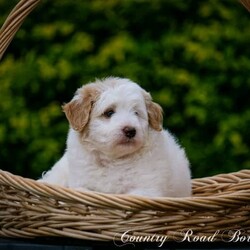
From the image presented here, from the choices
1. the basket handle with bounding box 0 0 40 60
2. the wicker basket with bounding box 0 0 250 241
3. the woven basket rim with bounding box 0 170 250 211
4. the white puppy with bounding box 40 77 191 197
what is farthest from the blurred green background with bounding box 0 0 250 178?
the woven basket rim with bounding box 0 170 250 211

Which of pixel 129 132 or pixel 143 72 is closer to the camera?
pixel 129 132

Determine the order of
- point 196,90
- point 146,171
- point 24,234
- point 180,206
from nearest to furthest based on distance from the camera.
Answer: point 180,206
point 24,234
point 146,171
point 196,90

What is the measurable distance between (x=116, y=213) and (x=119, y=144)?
1.40 ft

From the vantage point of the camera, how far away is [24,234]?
10.2 ft

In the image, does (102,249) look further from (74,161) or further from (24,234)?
(74,161)

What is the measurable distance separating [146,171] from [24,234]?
55cm

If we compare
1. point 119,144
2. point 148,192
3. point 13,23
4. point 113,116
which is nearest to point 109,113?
point 113,116

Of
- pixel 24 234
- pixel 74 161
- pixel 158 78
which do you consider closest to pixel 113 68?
pixel 158 78

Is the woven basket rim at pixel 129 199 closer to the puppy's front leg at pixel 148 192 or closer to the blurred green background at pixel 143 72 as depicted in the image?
the puppy's front leg at pixel 148 192

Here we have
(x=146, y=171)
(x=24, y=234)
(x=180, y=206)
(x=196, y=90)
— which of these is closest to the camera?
(x=180, y=206)

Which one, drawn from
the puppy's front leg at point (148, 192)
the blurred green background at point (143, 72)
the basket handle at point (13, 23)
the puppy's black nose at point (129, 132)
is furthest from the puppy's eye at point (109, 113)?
the blurred green background at point (143, 72)

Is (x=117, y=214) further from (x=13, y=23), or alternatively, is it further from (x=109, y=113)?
(x=13, y=23)

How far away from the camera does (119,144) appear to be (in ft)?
10.8

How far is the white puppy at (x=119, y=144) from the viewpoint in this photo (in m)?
3.29
